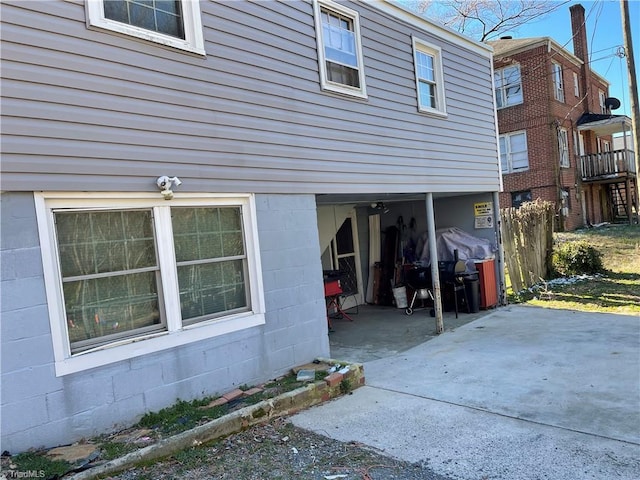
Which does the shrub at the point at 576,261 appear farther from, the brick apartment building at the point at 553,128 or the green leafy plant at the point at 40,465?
the green leafy plant at the point at 40,465

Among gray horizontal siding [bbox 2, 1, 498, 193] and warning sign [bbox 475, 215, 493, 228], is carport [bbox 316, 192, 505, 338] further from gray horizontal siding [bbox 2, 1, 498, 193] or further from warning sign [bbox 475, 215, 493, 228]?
gray horizontal siding [bbox 2, 1, 498, 193]

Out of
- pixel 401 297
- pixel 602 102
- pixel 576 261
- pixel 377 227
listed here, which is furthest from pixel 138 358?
pixel 602 102

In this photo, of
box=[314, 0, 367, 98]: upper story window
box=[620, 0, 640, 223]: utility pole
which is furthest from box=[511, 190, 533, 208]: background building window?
box=[314, 0, 367, 98]: upper story window

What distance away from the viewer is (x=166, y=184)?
162 inches

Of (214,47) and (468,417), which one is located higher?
(214,47)

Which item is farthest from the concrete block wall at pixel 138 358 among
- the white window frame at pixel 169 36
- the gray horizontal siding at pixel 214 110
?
the white window frame at pixel 169 36

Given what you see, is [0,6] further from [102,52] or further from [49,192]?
[49,192]

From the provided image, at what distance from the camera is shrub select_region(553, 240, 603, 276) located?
12258 millimetres

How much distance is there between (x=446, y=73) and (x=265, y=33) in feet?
14.9

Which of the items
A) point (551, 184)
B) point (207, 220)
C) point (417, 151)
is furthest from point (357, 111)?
point (551, 184)

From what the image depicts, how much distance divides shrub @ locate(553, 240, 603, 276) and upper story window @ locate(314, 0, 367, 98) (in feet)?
28.5

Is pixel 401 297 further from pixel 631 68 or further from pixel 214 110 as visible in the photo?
pixel 631 68

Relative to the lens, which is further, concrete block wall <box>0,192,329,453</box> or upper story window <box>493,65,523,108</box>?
upper story window <box>493,65,523,108</box>

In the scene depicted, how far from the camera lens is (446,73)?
8523 millimetres
